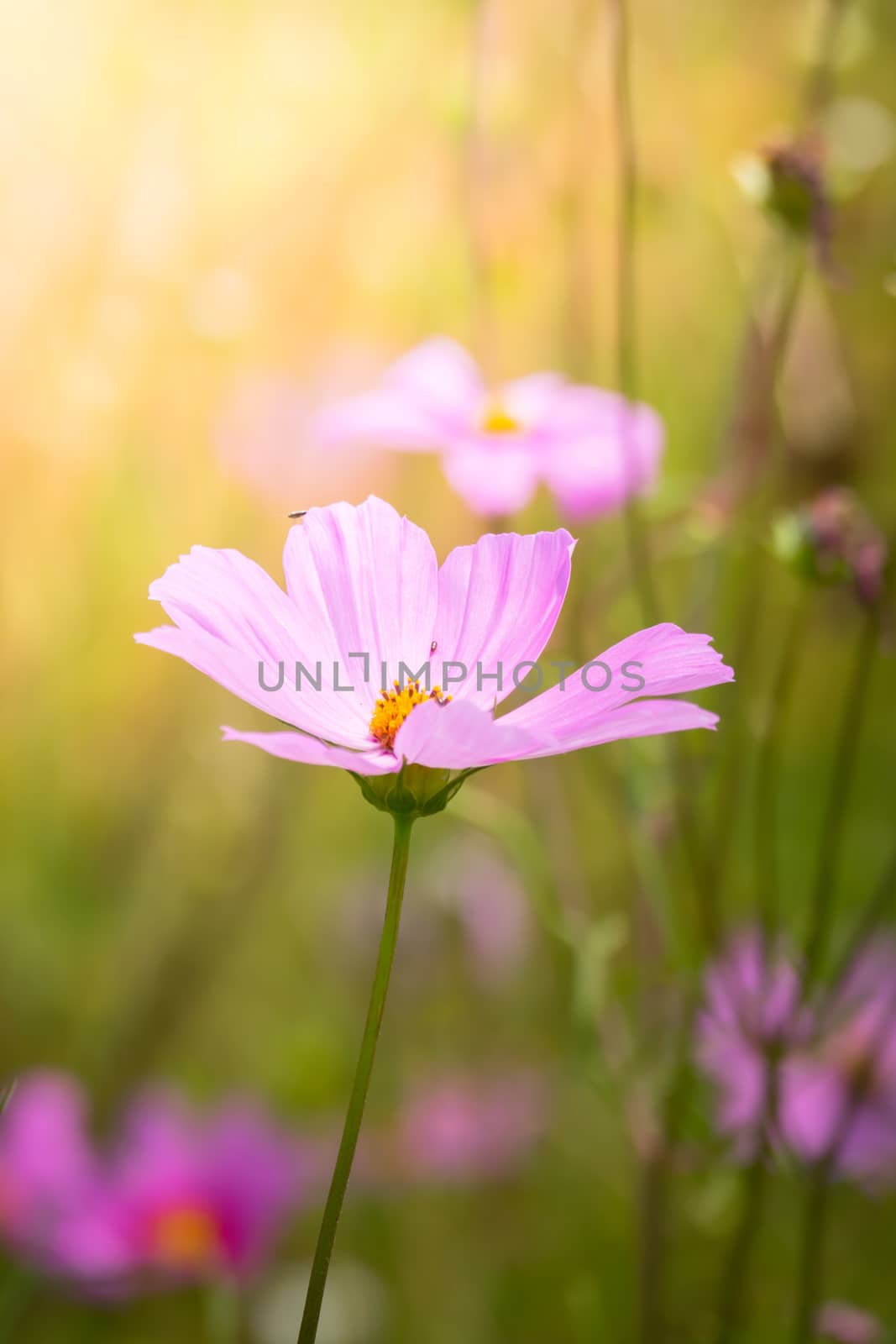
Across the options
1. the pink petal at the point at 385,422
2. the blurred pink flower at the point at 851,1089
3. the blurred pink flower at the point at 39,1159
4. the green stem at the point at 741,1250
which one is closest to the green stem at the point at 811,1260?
the green stem at the point at 741,1250

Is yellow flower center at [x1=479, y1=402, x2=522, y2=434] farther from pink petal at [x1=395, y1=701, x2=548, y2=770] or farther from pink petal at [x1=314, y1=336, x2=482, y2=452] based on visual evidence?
pink petal at [x1=395, y1=701, x2=548, y2=770]

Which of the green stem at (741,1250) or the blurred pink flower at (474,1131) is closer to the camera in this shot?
the green stem at (741,1250)

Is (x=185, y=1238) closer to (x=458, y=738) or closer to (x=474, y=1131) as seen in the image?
(x=474, y=1131)

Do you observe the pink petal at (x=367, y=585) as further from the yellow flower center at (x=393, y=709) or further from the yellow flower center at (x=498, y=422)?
the yellow flower center at (x=498, y=422)

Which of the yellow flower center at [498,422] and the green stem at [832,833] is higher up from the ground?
the yellow flower center at [498,422]

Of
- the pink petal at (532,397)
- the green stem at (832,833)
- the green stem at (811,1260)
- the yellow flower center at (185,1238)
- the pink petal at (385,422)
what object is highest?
the pink petal at (532,397)

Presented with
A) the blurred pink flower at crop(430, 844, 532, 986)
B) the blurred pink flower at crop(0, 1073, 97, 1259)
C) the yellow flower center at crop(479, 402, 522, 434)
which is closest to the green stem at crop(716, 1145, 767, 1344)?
the yellow flower center at crop(479, 402, 522, 434)
